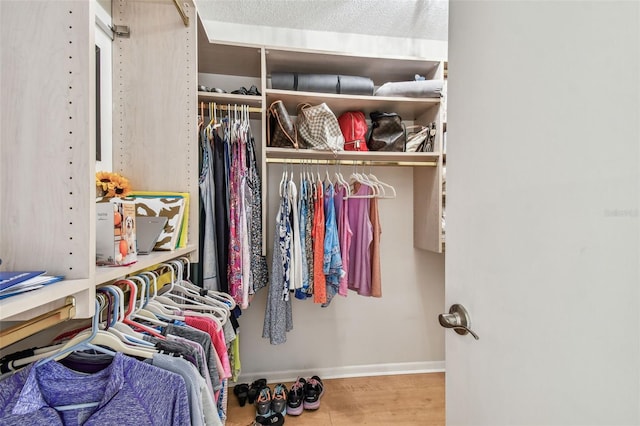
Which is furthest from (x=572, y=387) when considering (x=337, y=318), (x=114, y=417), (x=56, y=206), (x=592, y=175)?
(x=337, y=318)

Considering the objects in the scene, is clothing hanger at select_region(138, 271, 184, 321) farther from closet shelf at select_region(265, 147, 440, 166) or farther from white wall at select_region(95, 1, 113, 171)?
closet shelf at select_region(265, 147, 440, 166)

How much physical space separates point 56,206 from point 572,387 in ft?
3.39

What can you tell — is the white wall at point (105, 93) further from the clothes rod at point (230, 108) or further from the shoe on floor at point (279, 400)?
the shoe on floor at point (279, 400)

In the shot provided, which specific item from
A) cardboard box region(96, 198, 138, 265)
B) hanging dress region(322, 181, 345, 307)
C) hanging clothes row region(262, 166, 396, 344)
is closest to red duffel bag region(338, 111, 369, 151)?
hanging clothes row region(262, 166, 396, 344)

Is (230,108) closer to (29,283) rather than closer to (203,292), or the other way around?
(203,292)

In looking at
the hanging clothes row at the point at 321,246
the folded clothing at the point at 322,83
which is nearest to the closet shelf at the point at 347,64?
the folded clothing at the point at 322,83

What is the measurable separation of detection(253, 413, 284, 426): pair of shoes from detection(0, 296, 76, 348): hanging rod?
160 centimetres

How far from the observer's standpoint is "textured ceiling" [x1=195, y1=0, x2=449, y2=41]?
6.06 feet

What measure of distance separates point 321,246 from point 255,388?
113cm

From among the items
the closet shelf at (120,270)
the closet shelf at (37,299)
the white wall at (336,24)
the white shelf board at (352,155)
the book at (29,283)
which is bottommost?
the closet shelf at (120,270)

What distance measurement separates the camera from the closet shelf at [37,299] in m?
0.39

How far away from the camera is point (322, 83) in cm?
186

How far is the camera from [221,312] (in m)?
1.16

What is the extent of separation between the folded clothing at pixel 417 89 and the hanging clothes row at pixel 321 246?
636 millimetres
